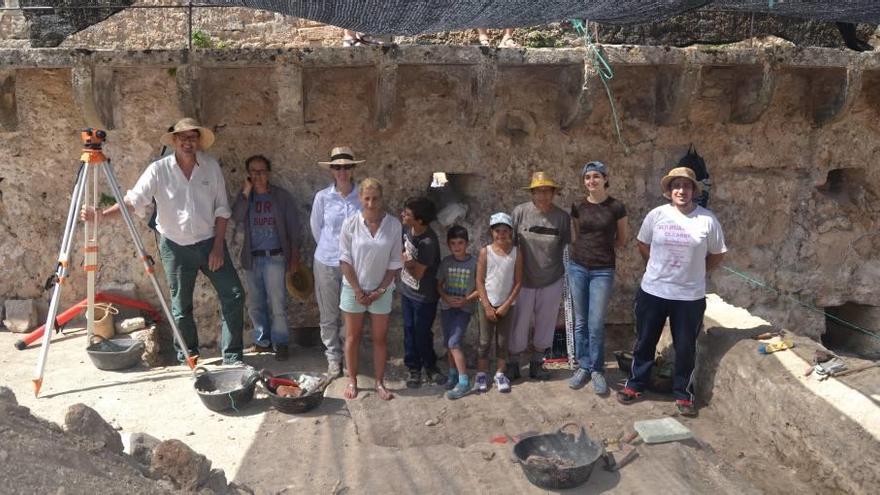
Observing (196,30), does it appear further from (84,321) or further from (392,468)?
(392,468)

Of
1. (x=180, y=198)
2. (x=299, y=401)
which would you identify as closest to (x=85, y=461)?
(x=299, y=401)

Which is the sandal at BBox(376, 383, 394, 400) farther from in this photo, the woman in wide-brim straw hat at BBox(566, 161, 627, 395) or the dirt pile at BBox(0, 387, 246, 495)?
the dirt pile at BBox(0, 387, 246, 495)

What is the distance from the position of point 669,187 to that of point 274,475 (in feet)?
11.8

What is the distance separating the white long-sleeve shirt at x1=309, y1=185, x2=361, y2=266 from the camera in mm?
5562

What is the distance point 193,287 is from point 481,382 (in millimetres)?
2657

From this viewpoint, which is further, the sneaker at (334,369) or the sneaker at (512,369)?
the sneaker at (512,369)

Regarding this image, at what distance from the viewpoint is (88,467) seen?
304 centimetres

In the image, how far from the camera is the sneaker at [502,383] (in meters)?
5.56

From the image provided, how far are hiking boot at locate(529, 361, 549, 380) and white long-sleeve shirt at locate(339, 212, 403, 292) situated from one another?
154 centimetres

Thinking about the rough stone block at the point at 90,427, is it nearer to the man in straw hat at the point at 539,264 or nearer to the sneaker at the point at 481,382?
the sneaker at the point at 481,382

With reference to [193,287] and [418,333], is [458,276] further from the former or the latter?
[193,287]

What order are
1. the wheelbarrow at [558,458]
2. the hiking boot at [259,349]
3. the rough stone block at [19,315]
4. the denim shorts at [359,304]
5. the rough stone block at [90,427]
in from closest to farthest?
the rough stone block at [90,427] → the wheelbarrow at [558,458] → the denim shorts at [359,304] → the hiking boot at [259,349] → the rough stone block at [19,315]

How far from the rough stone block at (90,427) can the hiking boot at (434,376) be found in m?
2.77

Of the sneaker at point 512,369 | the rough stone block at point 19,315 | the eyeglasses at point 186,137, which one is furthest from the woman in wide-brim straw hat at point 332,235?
the rough stone block at point 19,315
